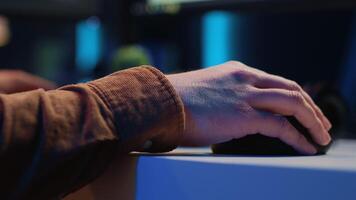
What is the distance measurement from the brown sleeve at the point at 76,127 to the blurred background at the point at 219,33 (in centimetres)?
48

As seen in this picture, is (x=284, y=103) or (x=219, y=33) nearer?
(x=284, y=103)

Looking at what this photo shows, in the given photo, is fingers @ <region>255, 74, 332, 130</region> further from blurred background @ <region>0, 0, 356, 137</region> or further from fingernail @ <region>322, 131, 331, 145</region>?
blurred background @ <region>0, 0, 356, 137</region>

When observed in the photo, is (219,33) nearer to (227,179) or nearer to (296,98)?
(296,98)

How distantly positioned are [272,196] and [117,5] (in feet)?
3.39

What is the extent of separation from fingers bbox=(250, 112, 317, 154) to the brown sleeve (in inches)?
3.2

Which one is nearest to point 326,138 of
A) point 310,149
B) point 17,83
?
point 310,149

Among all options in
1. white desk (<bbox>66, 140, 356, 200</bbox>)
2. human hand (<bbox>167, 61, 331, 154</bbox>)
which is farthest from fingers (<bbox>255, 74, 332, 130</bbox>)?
white desk (<bbox>66, 140, 356, 200</bbox>)

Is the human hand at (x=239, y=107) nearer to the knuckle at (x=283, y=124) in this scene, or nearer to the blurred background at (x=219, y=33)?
the knuckle at (x=283, y=124)

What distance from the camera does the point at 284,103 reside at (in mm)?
566

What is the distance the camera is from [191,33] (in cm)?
134

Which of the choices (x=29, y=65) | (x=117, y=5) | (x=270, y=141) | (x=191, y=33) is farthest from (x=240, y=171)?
(x=29, y=65)

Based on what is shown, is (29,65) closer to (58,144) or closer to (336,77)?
(336,77)

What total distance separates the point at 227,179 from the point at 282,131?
14 cm

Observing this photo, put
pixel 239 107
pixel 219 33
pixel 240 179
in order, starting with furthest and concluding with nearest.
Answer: pixel 219 33, pixel 239 107, pixel 240 179
